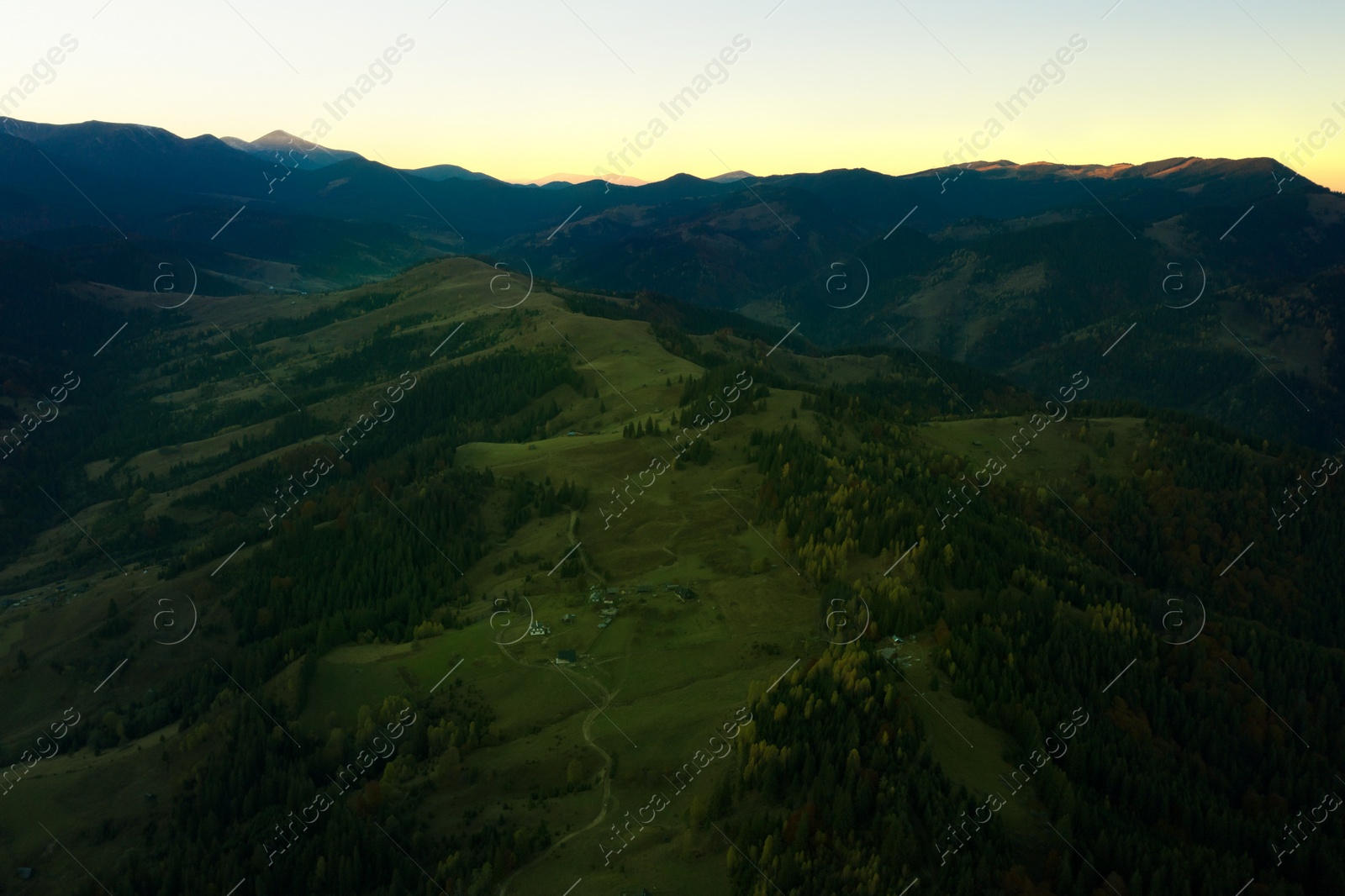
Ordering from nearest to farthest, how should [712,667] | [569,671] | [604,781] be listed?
1. [604,781]
2. [712,667]
3. [569,671]

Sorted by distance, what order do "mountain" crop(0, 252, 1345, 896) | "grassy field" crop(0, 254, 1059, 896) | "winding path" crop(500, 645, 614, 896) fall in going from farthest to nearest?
1. "grassy field" crop(0, 254, 1059, 896)
2. "winding path" crop(500, 645, 614, 896)
3. "mountain" crop(0, 252, 1345, 896)

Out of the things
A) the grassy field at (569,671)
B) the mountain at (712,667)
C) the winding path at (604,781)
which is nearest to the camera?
the mountain at (712,667)

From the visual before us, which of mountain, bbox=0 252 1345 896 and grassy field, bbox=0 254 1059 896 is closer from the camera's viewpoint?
mountain, bbox=0 252 1345 896

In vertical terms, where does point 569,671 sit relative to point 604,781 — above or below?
below

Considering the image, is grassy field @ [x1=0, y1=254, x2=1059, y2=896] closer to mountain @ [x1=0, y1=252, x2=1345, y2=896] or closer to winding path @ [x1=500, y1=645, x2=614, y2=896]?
winding path @ [x1=500, y1=645, x2=614, y2=896]

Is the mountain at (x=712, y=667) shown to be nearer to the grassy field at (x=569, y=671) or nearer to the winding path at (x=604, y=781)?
the winding path at (x=604, y=781)

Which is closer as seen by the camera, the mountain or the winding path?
the mountain

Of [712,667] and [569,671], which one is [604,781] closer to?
[569,671]

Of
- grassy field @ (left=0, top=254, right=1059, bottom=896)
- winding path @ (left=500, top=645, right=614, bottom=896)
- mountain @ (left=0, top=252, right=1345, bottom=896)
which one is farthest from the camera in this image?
grassy field @ (left=0, top=254, right=1059, bottom=896)

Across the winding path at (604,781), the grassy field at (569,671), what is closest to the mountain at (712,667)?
the winding path at (604,781)

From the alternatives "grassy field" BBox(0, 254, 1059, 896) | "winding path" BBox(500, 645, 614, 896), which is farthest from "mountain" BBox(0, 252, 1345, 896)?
"grassy field" BBox(0, 254, 1059, 896)

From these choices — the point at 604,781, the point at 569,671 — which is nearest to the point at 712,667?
the point at 569,671

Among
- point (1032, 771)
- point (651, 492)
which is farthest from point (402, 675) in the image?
point (1032, 771)
